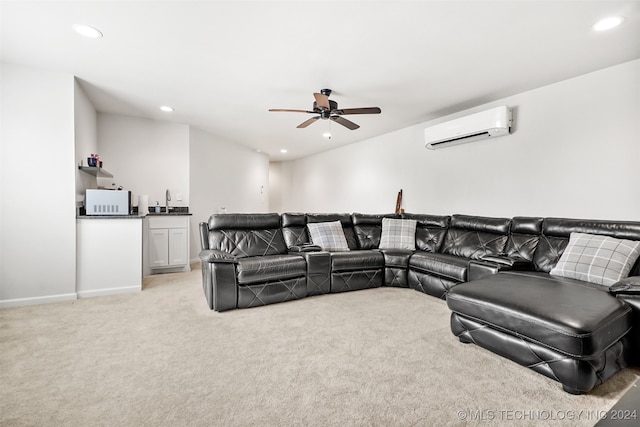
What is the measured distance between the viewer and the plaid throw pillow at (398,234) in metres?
4.28

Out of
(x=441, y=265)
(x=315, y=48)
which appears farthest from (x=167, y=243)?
(x=441, y=265)

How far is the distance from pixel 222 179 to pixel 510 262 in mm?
5260

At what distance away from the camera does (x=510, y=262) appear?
2926mm

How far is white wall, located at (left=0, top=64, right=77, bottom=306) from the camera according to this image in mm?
3029

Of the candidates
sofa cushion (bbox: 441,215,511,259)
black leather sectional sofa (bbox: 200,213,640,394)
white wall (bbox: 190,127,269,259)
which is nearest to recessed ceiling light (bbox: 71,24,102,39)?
black leather sectional sofa (bbox: 200,213,640,394)

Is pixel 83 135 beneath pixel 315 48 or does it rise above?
beneath

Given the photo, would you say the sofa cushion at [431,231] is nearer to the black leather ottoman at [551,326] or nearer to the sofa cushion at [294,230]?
the sofa cushion at [294,230]

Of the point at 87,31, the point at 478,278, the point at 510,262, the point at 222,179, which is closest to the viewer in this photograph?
the point at 87,31

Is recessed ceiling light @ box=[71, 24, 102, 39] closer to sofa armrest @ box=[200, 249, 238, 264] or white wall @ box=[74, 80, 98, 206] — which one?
white wall @ box=[74, 80, 98, 206]

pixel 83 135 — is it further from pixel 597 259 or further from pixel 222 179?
pixel 597 259

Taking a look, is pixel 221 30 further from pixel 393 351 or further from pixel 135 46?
pixel 393 351

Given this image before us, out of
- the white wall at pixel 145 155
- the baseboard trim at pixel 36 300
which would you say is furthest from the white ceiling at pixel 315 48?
the baseboard trim at pixel 36 300

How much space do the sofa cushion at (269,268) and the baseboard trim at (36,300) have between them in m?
2.01

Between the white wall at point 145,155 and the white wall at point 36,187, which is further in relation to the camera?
the white wall at point 145,155
